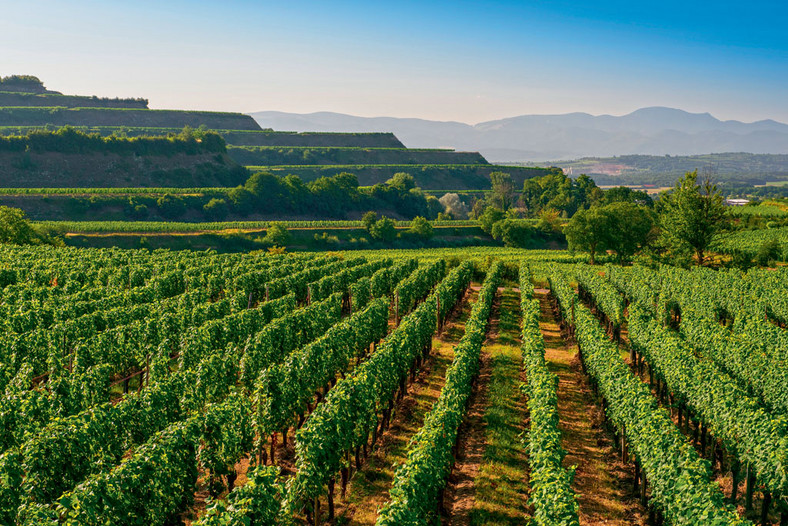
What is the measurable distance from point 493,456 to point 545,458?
4.62m

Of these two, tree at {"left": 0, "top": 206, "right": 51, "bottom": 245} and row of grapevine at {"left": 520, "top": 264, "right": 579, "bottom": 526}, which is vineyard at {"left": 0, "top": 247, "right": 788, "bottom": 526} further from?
tree at {"left": 0, "top": 206, "right": 51, "bottom": 245}

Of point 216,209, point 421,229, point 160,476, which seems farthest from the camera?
point 216,209

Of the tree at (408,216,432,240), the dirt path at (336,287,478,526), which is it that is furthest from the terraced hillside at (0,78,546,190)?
the dirt path at (336,287,478,526)

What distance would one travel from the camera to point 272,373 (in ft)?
53.6

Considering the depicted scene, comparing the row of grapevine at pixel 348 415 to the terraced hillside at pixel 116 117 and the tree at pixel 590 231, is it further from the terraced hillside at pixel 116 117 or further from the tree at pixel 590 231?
the terraced hillside at pixel 116 117

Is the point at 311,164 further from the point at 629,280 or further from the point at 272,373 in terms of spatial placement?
the point at 272,373

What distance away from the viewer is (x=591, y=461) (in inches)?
653

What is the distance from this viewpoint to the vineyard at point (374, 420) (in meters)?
11.0

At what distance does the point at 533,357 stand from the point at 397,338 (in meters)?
5.53

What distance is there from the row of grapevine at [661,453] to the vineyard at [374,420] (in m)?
0.07

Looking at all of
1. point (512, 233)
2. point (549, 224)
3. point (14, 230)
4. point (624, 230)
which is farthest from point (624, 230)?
point (14, 230)

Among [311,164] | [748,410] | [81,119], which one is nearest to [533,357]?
[748,410]

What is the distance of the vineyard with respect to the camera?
11.0 metres

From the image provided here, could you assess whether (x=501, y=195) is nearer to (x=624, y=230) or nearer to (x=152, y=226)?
(x=624, y=230)
